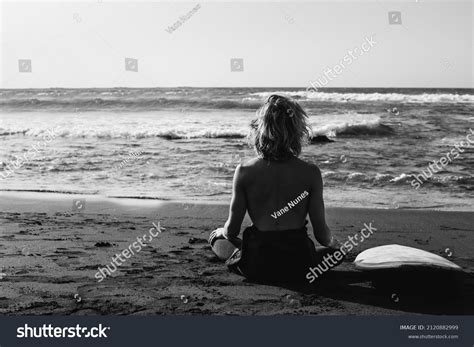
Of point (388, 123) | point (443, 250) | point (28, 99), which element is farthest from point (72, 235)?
point (28, 99)

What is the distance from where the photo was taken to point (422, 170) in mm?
9289

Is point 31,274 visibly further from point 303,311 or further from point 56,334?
point 303,311

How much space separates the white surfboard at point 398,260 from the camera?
139 inches

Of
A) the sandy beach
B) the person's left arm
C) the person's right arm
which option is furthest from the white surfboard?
the person's left arm

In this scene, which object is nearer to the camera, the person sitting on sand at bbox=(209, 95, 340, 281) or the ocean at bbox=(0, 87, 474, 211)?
the person sitting on sand at bbox=(209, 95, 340, 281)

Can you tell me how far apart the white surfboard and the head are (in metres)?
0.81

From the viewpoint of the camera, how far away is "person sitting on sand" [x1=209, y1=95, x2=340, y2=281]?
11.7 feet

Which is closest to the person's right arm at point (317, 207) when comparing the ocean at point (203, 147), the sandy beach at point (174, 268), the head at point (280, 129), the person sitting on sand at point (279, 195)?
the person sitting on sand at point (279, 195)

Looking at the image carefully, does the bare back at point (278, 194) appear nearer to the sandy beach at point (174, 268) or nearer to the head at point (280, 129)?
the head at point (280, 129)

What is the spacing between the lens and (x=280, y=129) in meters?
3.51

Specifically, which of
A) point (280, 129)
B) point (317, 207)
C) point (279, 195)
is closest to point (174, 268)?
point (279, 195)

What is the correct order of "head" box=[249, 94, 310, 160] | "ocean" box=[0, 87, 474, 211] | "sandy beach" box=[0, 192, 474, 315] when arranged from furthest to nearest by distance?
1. "ocean" box=[0, 87, 474, 211]
2. "head" box=[249, 94, 310, 160]
3. "sandy beach" box=[0, 192, 474, 315]

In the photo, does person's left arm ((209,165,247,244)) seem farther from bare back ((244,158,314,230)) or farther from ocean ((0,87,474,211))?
ocean ((0,87,474,211))

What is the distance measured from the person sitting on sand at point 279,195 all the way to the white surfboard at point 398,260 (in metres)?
0.29
